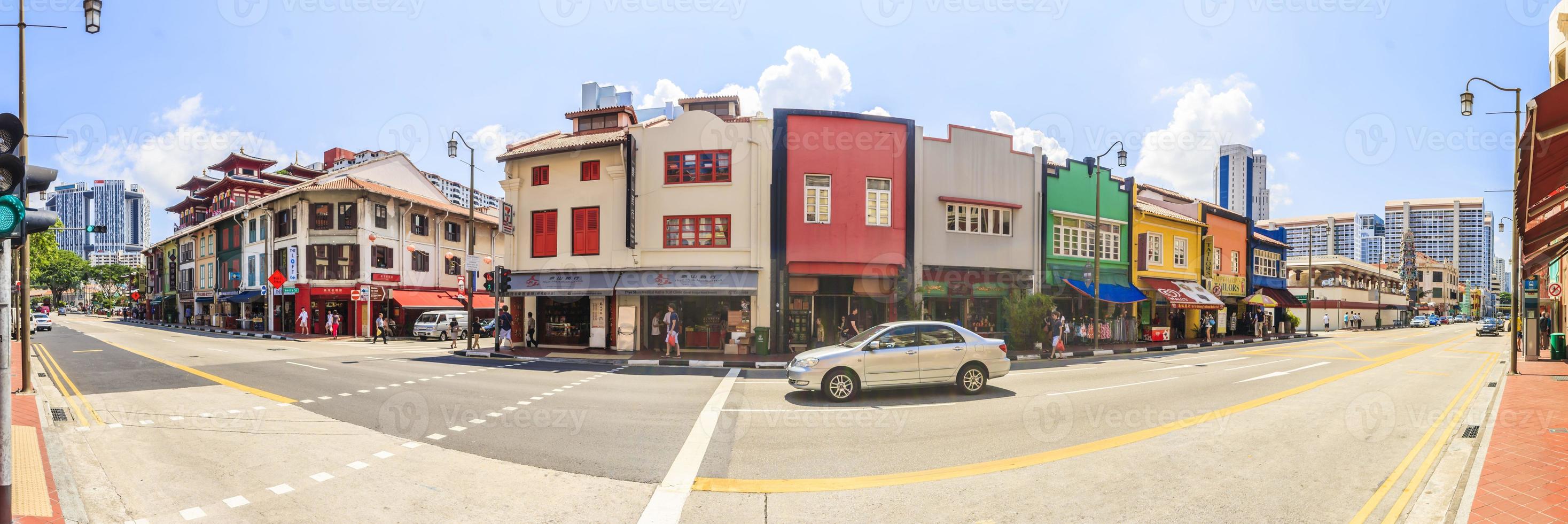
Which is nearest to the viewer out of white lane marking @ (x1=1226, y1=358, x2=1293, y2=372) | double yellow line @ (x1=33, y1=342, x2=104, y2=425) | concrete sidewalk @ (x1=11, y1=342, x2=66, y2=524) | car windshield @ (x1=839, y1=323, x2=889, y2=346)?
concrete sidewalk @ (x1=11, y1=342, x2=66, y2=524)

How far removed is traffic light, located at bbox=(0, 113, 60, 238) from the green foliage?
923 inches

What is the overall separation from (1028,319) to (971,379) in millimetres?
12446

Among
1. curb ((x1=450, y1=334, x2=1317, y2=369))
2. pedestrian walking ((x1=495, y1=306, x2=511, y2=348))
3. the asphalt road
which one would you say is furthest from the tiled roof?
the asphalt road

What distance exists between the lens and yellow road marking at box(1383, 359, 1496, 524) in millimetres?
5566

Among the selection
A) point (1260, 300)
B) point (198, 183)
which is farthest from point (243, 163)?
point (1260, 300)

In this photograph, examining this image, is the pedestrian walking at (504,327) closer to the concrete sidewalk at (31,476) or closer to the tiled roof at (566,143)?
the tiled roof at (566,143)

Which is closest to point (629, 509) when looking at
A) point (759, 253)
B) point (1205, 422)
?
point (1205, 422)

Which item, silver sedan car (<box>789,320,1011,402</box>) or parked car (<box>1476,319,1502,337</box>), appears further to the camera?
parked car (<box>1476,319,1502,337</box>)

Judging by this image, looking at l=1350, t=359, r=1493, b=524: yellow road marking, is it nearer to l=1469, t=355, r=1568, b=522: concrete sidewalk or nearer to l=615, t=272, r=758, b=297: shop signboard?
l=1469, t=355, r=1568, b=522: concrete sidewalk

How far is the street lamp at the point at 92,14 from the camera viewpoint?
39.5 ft

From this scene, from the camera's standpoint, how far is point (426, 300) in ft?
121

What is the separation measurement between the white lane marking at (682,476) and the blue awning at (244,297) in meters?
43.2

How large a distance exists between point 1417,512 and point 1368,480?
40.8 inches

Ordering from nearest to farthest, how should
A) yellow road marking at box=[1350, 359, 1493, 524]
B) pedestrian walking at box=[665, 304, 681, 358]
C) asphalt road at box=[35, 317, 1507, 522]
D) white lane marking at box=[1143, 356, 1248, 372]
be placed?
yellow road marking at box=[1350, 359, 1493, 524], asphalt road at box=[35, 317, 1507, 522], white lane marking at box=[1143, 356, 1248, 372], pedestrian walking at box=[665, 304, 681, 358]
